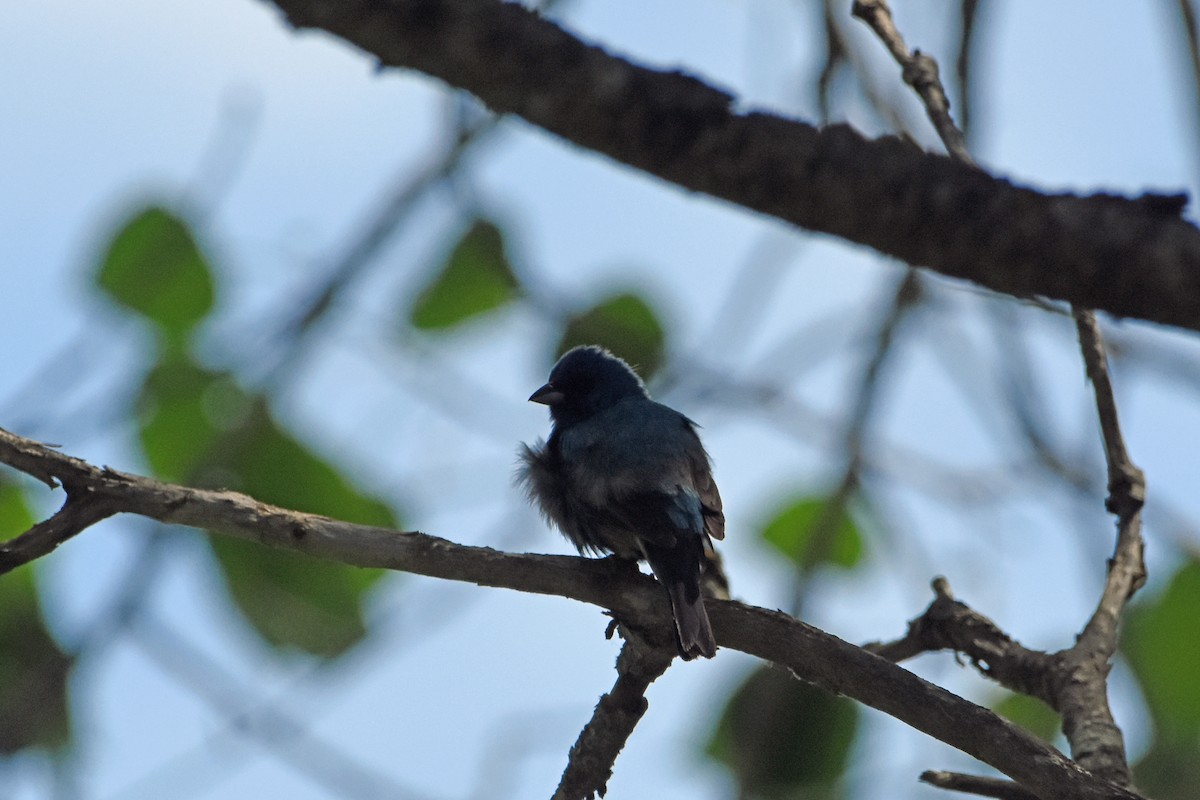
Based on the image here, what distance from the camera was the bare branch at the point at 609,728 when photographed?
317 cm

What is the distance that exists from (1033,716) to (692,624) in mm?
2492

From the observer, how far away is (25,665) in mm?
4523

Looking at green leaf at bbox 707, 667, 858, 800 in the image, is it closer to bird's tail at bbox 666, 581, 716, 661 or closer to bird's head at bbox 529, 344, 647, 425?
bird's head at bbox 529, 344, 647, 425

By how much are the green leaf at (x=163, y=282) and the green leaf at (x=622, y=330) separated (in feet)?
5.29

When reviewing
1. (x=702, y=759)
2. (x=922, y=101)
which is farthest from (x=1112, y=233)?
(x=702, y=759)

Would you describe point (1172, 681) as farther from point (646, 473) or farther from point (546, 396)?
point (546, 396)

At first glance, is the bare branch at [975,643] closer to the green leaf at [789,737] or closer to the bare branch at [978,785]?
the bare branch at [978,785]

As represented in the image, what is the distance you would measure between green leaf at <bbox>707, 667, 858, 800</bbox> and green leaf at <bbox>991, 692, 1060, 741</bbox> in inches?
27.3

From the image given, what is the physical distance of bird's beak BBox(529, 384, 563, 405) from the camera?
221 inches

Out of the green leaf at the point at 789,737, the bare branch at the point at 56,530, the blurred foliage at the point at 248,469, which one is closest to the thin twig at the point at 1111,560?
the green leaf at the point at 789,737

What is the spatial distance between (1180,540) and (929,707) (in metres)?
2.24

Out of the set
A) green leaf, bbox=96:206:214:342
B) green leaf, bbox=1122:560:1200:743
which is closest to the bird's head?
green leaf, bbox=96:206:214:342

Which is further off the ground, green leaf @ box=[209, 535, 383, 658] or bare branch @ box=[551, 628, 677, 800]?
green leaf @ box=[209, 535, 383, 658]

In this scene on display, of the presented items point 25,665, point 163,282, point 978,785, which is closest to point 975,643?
point 978,785
